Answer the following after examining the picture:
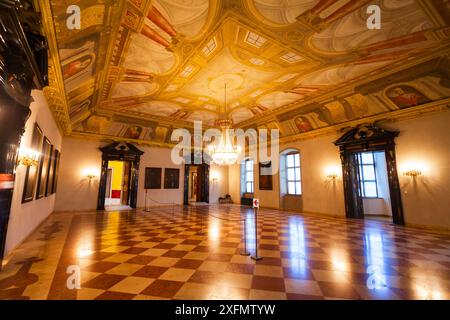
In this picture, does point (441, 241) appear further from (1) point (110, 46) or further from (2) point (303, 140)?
(1) point (110, 46)

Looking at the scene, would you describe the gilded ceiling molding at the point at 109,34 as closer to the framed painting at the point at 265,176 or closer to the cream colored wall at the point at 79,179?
the cream colored wall at the point at 79,179

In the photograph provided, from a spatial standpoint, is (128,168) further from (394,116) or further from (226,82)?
(394,116)

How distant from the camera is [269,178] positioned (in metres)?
12.6

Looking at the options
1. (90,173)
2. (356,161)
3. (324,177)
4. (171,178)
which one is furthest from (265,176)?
(90,173)

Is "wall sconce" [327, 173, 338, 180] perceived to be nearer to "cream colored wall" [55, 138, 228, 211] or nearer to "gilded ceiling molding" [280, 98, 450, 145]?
"gilded ceiling molding" [280, 98, 450, 145]

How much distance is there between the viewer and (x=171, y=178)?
43.8 ft

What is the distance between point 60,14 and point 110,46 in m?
1.65

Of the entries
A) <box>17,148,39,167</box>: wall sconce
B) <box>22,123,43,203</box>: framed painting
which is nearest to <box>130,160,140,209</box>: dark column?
<box>22,123,43,203</box>: framed painting

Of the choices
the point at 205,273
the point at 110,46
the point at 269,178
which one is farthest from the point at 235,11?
the point at 269,178

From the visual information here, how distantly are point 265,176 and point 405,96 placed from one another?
7.73 m

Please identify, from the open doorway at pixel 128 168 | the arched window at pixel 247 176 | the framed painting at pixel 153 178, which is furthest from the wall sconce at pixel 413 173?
the open doorway at pixel 128 168

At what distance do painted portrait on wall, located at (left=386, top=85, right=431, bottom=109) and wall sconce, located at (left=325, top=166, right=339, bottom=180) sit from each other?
335 centimetres

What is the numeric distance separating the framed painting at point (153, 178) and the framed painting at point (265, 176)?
21.6 feet

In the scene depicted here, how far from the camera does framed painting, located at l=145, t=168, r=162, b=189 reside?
12.5 meters
